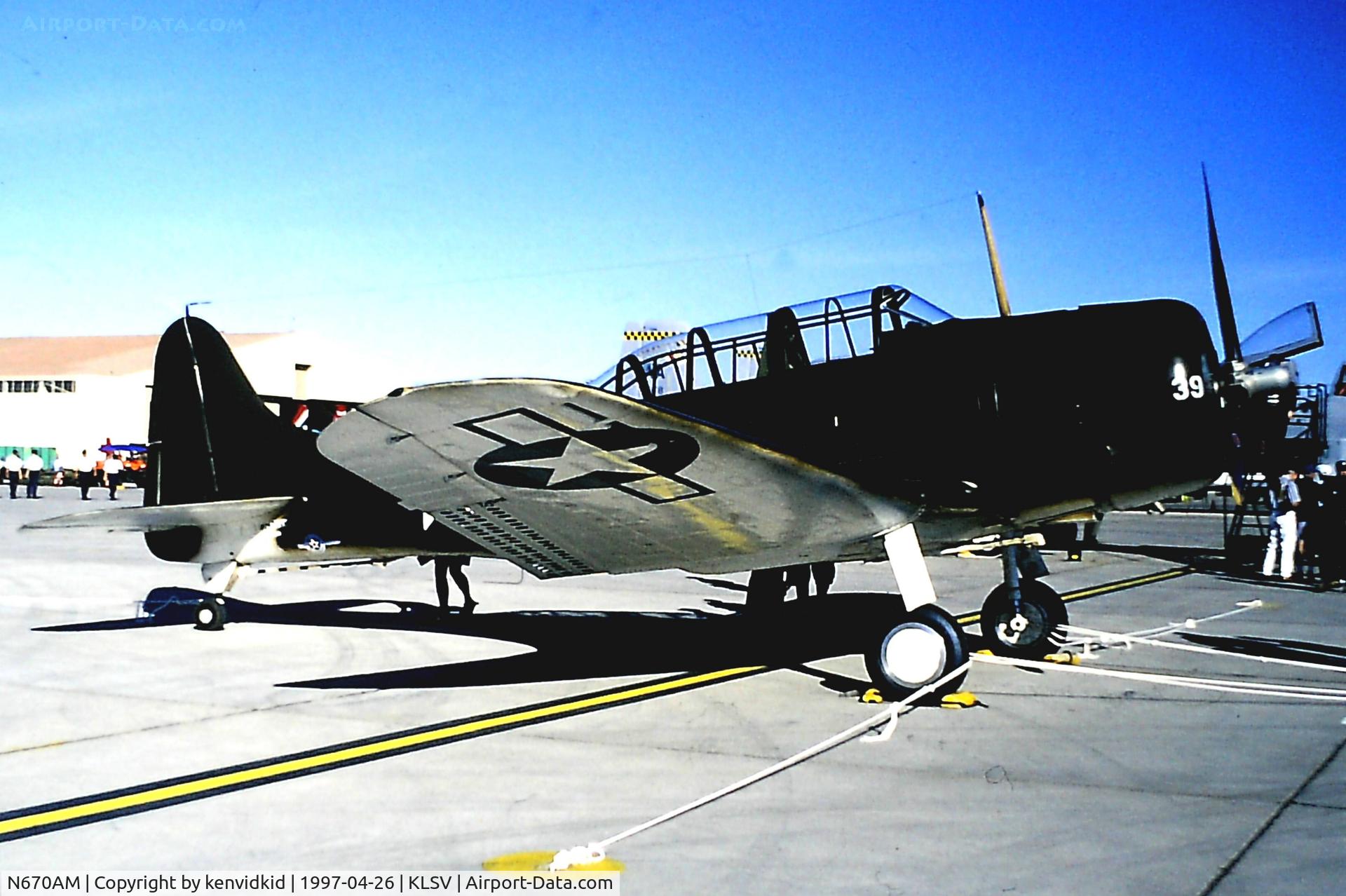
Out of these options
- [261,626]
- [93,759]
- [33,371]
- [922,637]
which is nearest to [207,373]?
[261,626]

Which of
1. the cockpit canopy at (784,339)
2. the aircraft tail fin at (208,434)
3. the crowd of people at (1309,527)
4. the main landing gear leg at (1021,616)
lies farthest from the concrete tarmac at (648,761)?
the crowd of people at (1309,527)

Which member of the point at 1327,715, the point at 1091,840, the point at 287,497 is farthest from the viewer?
the point at 287,497

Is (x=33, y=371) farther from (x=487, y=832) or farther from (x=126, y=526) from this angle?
(x=487, y=832)

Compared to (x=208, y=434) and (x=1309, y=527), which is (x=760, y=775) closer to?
(x=208, y=434)

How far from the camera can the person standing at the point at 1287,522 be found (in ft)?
51.2

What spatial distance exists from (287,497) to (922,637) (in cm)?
616

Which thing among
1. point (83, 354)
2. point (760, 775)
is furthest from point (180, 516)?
point (83, 354)

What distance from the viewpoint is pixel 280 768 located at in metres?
5.18

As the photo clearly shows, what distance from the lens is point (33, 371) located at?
62.3 metres

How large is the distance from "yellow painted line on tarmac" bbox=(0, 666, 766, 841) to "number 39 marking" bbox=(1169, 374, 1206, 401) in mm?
3534

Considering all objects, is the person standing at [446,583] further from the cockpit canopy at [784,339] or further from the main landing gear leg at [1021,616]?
the main landing gear leg at [1021,616]

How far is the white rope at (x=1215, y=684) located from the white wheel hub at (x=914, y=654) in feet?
3.96

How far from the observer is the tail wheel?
975 centimetres

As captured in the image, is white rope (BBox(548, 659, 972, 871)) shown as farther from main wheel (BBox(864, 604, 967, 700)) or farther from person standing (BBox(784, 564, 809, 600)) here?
person standing (BBox(784, 564, 809, 600))
